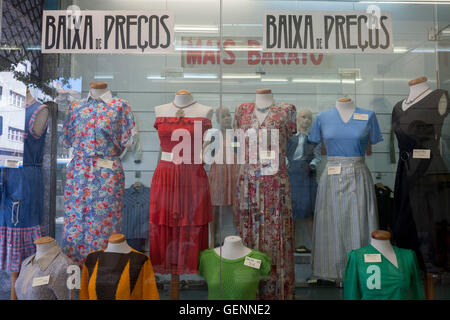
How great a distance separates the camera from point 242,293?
244 centimetres

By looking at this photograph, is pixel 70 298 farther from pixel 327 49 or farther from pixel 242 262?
pixel 327 49

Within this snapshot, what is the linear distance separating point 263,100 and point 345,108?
600 millimetres

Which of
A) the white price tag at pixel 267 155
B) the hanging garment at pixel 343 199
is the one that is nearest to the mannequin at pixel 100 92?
the white price tag at pixel 267 155

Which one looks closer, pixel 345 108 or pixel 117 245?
pixel 117 245

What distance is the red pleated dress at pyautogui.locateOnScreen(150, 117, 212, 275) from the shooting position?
264cm

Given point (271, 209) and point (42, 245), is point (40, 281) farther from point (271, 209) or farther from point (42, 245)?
point (271, 209)

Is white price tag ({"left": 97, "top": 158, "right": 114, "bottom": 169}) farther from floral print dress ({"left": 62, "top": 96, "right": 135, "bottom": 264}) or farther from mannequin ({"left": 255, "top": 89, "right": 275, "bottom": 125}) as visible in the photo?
mannequin ({"left": 255, "top": 89, "right": 275, "bottom": 125})

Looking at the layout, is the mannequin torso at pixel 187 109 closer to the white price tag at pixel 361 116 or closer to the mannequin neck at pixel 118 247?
the mannequin neck at pixel 118 247

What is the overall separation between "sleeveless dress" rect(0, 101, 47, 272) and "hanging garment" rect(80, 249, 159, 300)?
57 centimetres

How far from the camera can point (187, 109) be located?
277 centimetres

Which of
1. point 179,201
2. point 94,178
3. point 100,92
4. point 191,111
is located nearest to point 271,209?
point 179,201

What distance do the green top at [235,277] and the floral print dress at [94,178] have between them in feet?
2.33
